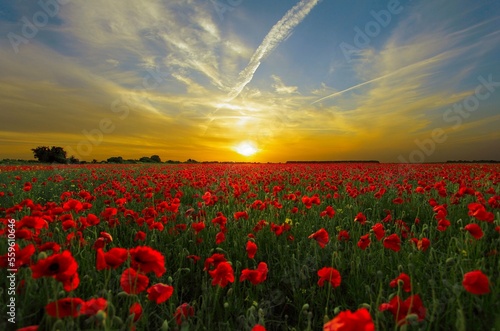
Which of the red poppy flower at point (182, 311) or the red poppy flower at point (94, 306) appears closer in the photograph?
the red poppy flower at point (94, 306)

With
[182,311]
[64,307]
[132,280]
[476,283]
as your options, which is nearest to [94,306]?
[64,307]

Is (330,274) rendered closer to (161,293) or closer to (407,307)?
(407,307)

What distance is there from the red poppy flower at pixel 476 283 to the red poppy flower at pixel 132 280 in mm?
1768

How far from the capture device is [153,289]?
193 centimetres

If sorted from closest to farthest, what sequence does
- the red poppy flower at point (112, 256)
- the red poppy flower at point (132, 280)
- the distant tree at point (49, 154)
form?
the red poppy flower at point (112, 256) < the red poppy flower at point (132, 280) < the distant tree at point (49, 154)

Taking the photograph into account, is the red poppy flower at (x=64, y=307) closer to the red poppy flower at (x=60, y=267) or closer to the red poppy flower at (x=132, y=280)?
the red poppy flower at (x=60, y=267)

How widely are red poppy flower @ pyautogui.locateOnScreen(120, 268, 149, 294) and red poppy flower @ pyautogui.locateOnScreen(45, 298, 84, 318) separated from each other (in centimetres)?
26

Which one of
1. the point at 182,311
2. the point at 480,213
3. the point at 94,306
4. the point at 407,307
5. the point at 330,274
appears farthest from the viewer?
the point at 480,213

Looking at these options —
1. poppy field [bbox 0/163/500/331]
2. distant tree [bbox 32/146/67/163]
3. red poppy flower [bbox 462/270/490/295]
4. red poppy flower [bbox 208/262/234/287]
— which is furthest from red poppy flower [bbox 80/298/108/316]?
distant tree [bbox 32/146/67/163]

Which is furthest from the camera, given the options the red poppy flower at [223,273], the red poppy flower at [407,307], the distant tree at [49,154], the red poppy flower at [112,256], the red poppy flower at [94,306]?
the distant tree at [49,154]

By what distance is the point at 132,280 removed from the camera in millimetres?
1954

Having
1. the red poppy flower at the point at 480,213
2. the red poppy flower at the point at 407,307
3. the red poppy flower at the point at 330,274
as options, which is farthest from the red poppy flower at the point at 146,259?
the red poppy flower at the point at 480,213

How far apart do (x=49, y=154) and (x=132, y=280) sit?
51.8m

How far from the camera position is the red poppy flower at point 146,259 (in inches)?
72.6
